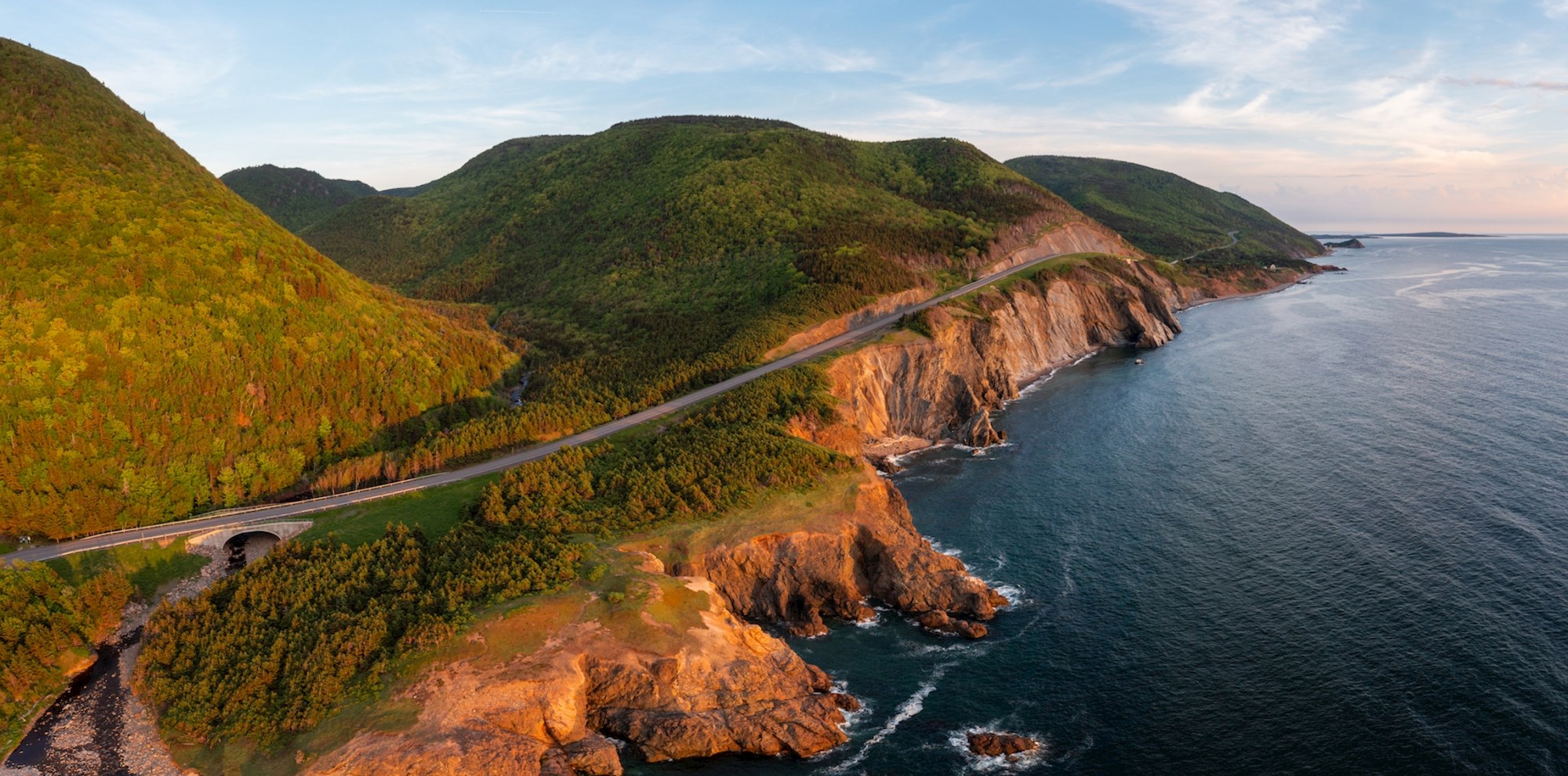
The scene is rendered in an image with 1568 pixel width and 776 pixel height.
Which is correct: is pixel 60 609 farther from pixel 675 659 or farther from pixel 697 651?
pixel 697 651

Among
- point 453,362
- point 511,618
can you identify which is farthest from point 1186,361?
point 511,618

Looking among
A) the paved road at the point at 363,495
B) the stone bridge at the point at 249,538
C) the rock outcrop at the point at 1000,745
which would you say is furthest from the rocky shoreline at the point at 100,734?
the rock outcrop at the point at 1000,745

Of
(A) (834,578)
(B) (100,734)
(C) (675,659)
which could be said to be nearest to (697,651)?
(C) (675,659)

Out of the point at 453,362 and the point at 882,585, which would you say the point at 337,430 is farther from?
the point at 882,585

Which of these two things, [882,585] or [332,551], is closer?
[332,551]

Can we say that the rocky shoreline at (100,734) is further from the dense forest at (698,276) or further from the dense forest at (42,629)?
the dense forest at (698,276)

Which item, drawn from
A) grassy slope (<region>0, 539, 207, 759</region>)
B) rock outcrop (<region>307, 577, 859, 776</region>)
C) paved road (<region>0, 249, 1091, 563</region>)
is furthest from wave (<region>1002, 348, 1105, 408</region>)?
grassy slope (<region>0, 539, 207, 759</region>)
